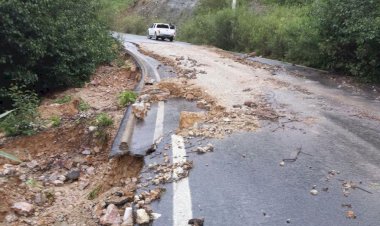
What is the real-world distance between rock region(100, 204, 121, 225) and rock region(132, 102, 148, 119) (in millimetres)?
3537

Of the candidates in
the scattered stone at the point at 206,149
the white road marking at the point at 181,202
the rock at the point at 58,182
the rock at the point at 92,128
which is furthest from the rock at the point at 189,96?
the rock at the point at 58,182

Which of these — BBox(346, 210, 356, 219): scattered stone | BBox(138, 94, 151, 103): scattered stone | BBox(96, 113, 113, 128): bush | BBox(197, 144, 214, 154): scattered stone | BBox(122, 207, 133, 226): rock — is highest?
BBox(346, 210, 356, 219): scattered stone

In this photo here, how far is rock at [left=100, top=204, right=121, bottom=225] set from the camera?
12.9 ft

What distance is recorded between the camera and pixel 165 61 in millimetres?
16531

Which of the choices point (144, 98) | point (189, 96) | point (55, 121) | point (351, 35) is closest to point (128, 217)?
point (55, 121)

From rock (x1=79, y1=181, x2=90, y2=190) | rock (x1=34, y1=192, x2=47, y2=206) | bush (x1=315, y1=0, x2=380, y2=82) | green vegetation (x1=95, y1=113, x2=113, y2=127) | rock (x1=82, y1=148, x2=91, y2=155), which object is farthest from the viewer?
bush (x1=315, y1=0, x2=380, y2=82)

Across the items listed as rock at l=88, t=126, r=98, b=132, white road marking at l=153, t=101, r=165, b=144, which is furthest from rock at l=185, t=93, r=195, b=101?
rock at l=88, t=126, r=98, b=132

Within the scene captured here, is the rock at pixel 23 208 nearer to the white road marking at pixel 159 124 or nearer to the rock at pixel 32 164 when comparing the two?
the rock at pixel 32 164

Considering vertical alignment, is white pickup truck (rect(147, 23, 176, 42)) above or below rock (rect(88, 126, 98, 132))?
below

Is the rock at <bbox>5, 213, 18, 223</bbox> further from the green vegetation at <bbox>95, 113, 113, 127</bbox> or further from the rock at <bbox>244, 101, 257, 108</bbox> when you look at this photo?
the rock at <bbox>244, 101, 257, 108</bbox>

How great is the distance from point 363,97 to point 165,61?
26.8 feet

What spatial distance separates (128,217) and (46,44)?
9.09m

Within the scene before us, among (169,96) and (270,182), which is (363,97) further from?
(270,182)

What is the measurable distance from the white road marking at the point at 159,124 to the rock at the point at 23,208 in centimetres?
205
